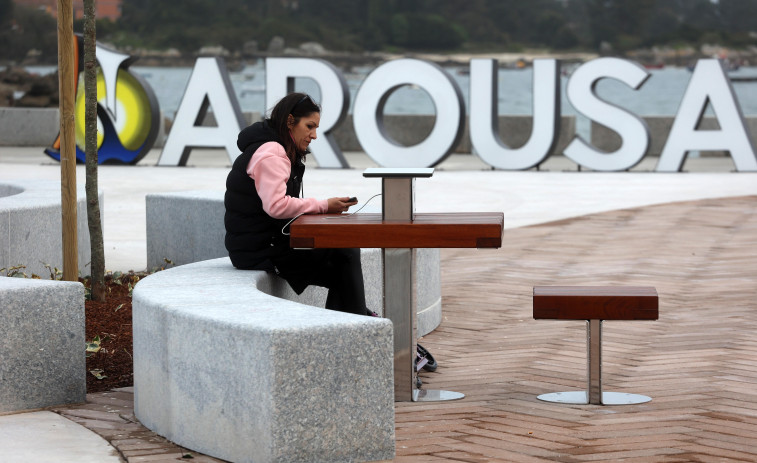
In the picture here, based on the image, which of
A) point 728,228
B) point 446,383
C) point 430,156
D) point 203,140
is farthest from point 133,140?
point 446,383

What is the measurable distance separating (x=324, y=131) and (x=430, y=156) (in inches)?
68.8

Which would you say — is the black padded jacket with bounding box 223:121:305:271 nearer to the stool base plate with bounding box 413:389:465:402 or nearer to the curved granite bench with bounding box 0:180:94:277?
the stool base plate with bounding box 413:389:465:402

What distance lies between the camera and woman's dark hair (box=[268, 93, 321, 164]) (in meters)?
5.42

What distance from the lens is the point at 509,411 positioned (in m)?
5.09

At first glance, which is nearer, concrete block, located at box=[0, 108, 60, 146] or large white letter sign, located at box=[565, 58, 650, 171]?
large white letter sign, located at box=[565, 58, 650, 171]

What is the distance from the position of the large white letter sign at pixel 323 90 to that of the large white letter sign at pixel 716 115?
200 inches

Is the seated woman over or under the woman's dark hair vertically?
under

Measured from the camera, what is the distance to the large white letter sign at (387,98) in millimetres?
17984

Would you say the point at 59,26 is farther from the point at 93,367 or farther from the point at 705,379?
the point at 705,379

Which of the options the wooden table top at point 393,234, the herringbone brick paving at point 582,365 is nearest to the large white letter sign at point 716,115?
the herringbone brick paving at point 582,365

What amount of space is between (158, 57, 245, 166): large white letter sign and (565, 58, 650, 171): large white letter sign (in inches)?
205

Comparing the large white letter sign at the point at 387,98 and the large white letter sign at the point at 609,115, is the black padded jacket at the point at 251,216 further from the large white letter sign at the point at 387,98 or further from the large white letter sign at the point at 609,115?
the large white letter sign at the point at 609,115

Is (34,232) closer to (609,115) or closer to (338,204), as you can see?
(338,204)

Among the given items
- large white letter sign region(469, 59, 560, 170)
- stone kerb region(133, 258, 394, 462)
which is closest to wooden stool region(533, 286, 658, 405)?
stone kerb region(133, 258, 394, 462)
